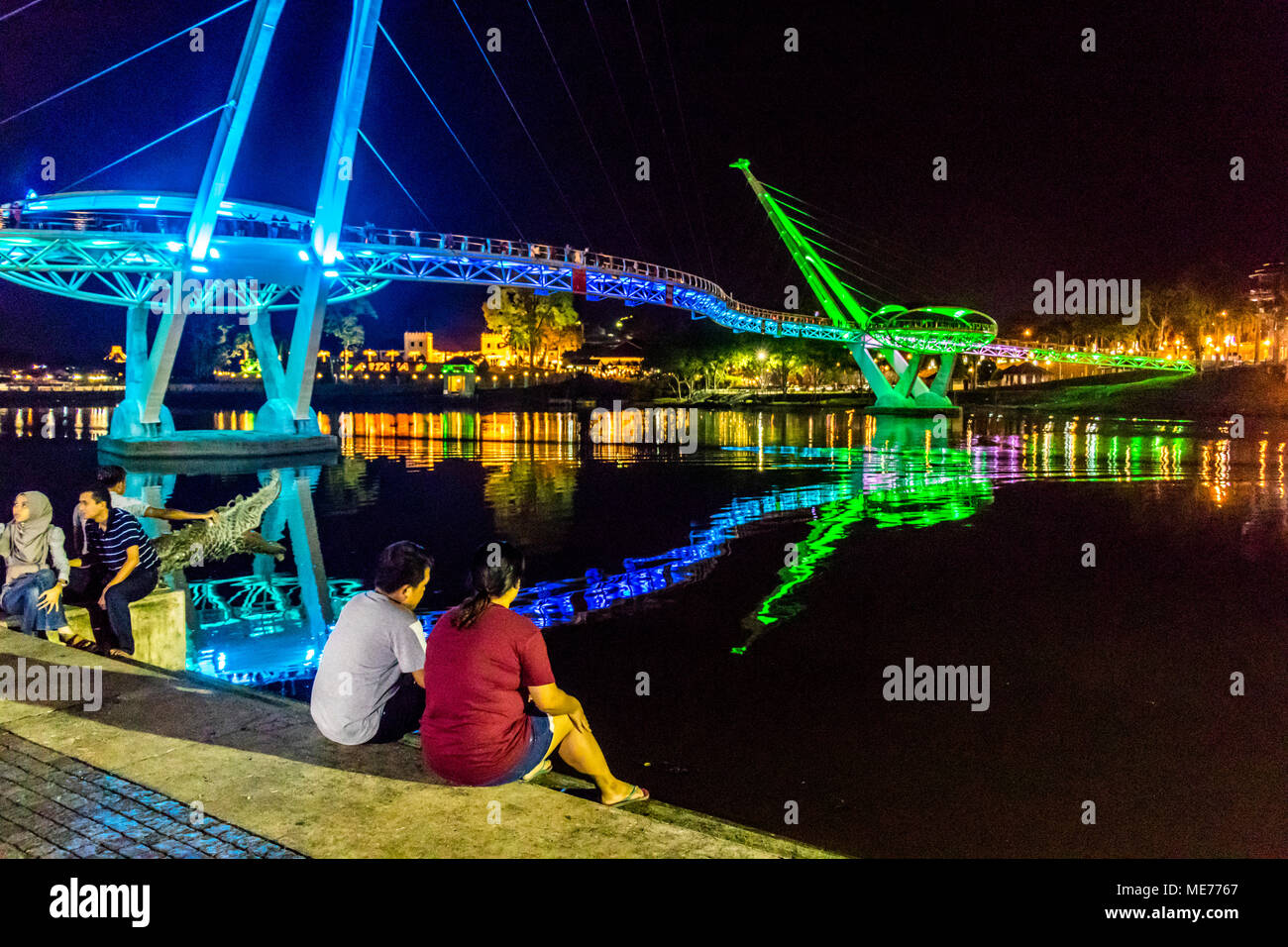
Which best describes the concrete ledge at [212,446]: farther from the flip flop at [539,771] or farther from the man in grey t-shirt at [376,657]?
the flip flop at [539,771]

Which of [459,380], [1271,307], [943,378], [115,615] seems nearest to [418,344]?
[459,380]

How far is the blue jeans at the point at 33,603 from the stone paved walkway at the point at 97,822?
2.75 meters

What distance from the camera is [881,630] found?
31.1 feet

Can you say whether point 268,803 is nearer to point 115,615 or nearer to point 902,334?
point 115,615

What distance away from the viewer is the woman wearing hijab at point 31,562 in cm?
730

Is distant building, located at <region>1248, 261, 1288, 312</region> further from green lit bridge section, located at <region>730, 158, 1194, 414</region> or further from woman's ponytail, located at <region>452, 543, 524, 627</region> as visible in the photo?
woman's ponytail, located at <region>452, 543, 524, 627</region>

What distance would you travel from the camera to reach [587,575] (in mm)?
12328

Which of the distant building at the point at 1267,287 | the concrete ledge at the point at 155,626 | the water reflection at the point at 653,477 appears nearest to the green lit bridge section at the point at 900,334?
the water reflection at the point at 653,477

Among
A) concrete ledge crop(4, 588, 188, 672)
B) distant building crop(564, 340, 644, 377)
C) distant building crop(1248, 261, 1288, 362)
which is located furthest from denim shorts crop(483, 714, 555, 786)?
distant building crop(564, 340, 644, 377)

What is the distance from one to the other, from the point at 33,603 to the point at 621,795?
17.9 ft

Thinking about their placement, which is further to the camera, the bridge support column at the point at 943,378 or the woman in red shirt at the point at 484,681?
the bridge support column at the point at 943,378

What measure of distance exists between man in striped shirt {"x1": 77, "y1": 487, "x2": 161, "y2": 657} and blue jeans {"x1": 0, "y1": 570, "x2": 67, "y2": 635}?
25 cm
